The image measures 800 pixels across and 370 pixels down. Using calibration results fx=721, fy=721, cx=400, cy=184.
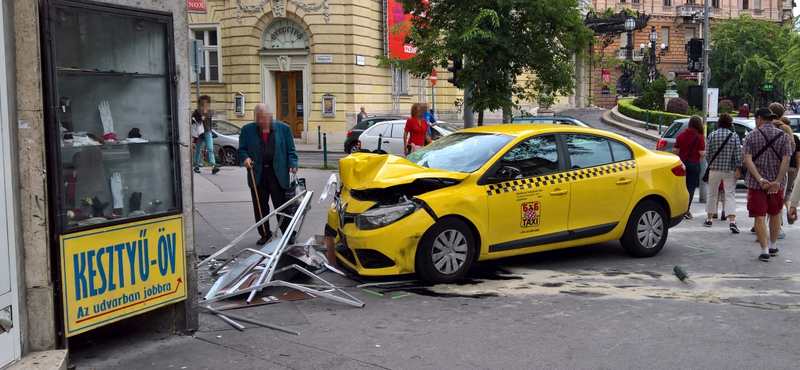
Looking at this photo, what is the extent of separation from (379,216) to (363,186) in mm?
414

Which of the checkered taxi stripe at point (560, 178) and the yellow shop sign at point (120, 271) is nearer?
the yellow shop sign at point (120, 271)

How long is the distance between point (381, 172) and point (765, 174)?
4446 mm

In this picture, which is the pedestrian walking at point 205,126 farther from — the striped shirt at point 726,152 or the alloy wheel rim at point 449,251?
the striped shirt at point 726,152

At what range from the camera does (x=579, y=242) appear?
7684 millimetres

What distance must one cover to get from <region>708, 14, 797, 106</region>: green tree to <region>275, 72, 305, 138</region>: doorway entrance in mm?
38111

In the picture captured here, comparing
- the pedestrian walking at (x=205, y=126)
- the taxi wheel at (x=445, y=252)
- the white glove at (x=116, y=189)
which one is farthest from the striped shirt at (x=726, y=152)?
the pedestrian walking at (x=205, y=126)

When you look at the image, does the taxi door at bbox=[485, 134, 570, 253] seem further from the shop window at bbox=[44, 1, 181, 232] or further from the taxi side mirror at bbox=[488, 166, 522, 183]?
the shop window at bbox=[44, 1, 181, 232]

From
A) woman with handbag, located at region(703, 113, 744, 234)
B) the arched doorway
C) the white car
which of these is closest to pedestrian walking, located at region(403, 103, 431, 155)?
woman with handbag, located at region(703, 113, 744, 234)

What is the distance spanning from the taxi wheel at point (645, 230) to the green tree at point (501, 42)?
5.61m

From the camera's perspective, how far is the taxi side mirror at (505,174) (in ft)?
22.9

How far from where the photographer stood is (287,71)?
30.8 meters

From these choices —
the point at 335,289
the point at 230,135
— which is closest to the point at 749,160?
the point at 335,289

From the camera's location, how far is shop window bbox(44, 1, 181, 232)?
4.54 meters

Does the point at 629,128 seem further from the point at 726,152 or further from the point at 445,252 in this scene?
the point at 445,252
